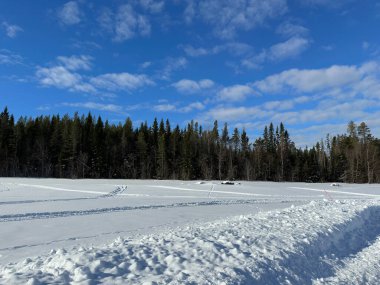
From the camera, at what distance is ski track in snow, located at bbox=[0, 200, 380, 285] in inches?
262

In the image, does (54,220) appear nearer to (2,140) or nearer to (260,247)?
(260,247)

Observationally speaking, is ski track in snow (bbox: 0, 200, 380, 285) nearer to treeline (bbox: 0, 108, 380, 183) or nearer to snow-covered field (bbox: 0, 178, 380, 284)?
snow-covered field (bbox: 0, 178, 380, 284)

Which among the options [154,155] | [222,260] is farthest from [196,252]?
[154,155]

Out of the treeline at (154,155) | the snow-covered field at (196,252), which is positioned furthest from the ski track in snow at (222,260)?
the treeline at (154,155)

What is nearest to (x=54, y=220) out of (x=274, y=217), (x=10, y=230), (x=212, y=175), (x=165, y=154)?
(x=10, y=230)

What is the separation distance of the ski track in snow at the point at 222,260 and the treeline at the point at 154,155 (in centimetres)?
6609

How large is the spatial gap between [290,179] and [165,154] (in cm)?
3535

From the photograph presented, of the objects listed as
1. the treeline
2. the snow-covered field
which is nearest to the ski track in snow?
the snow-covered field

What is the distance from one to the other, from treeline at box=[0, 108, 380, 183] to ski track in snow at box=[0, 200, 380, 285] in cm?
6609

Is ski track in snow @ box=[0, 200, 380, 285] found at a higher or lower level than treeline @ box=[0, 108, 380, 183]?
lower

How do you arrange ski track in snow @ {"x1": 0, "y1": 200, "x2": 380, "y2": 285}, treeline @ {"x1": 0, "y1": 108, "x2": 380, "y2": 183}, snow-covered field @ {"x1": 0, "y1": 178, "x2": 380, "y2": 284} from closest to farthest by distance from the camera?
ski track in snow @ {"x1": 0, "y1": 200, "x2": 380, "y2": 285}, snow-covered field @ {"x1": 0, "y1": 178, "x2": 380, "y2": 284}, treeline @ {"x1": 0, "y1": 108, "x2": 380, "y2": 183}

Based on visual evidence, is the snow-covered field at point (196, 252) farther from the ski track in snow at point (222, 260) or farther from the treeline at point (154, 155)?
the treeline at point (154, 155)

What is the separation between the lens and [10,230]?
12.7 m

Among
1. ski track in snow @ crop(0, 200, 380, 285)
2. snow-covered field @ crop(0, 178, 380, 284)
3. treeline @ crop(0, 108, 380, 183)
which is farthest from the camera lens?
treeline @ crop(0, 108, 380, 183)
